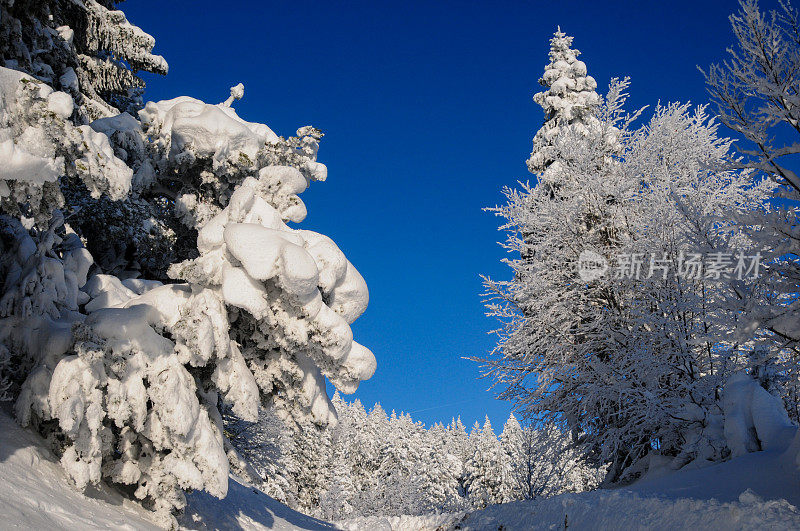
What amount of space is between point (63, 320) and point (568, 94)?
13674 mm

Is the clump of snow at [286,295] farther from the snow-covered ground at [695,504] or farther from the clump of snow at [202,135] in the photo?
the snow-covered ground at [695,504]

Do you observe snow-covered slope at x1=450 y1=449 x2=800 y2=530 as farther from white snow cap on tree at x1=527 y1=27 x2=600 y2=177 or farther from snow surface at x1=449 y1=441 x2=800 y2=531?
white snow cap on tree at x1=527 y1=27 x2=600 y2=177

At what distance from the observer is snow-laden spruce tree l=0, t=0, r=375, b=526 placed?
6.05 m

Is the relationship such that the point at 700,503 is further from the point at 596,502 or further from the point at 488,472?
the point at 488,472

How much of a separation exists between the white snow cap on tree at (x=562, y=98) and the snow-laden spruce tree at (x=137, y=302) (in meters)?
8.04

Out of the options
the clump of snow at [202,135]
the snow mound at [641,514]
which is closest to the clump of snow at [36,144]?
the clump of snow at [202,135]

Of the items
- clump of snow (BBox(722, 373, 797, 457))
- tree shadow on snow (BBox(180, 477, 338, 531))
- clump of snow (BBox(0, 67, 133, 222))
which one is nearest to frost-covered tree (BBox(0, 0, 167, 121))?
clump of snow (BBox(0, 67, 133, 222))

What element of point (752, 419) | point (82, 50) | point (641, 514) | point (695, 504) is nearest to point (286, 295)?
point (641, 514)

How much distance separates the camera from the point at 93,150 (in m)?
6.02

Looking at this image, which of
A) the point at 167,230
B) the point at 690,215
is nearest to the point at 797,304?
the point at 690,215

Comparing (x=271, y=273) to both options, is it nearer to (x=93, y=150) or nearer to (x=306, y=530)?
(x=93, y=150)

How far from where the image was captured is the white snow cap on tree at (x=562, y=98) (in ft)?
49.5

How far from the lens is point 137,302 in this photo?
7.96 m

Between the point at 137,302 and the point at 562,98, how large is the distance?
12.6 metres
